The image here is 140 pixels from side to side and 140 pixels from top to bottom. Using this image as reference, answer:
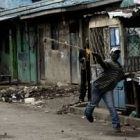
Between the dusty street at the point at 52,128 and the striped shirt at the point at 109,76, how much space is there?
0.94m

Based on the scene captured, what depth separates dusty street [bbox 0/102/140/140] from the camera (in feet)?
31.1

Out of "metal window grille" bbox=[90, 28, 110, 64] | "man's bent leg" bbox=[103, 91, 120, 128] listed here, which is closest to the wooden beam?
"metal window grille" bbox=[90, 28, 110, 64]

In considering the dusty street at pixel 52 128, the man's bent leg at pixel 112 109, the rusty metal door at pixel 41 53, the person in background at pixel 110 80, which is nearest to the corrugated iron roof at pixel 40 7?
the rusty metal door at pixel 41 53

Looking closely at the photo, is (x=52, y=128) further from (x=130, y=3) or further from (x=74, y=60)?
(x=74, y=60)

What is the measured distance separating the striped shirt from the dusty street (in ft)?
3.10

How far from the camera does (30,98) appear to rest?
1631cm

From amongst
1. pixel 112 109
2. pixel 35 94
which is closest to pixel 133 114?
pixel 112 109

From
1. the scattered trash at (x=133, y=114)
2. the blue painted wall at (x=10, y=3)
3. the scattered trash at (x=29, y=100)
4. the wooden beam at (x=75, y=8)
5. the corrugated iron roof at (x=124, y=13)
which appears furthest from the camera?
the blue painted wall at (x=10, y=3)

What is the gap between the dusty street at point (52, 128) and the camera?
9.49 meters

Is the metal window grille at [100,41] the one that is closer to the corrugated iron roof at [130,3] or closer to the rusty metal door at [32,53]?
the corrugated iron roof at [130,3]

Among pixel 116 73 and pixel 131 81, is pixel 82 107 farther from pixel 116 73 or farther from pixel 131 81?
pixel 116 73

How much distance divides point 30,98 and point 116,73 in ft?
22.3

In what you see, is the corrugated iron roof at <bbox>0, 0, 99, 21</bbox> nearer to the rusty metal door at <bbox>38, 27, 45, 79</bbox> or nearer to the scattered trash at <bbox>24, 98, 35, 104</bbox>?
the rusty metal door at <bbox>38, 27, 45, 79</bbox>

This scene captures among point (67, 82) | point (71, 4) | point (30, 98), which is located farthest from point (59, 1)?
point (30, 98)
